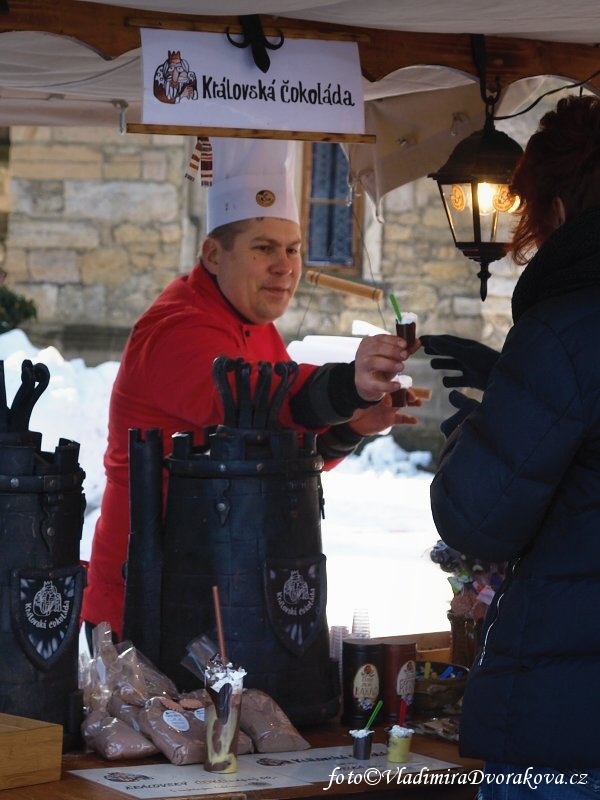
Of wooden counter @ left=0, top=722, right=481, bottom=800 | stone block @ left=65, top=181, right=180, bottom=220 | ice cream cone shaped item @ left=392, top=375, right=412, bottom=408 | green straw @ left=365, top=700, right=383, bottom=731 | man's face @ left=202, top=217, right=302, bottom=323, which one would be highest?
stone block @ left=65, top=181, right=180, bottom=220

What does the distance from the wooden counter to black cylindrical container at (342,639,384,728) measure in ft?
0.13

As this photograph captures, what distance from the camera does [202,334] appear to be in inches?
126

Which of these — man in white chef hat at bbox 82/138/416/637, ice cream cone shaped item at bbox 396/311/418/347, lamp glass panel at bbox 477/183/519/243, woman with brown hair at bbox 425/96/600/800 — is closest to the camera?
woman with brown hair at bbox 425/96/600/800

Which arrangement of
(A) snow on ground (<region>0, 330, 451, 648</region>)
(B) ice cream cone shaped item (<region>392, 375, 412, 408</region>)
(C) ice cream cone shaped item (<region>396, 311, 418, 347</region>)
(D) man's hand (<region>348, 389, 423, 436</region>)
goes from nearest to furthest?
1. (C) ice cream cone shaped item (<region>396, 311, 418, 347</region>)
2. (B) ice cream cone shaped item (<region>392, 375, 412, 408</region>)
3. (D) man's hand (<region>348, 389, 423, 436</region>)
4. (A) snow on ground (<region>0, 330, 451, 648</region>)

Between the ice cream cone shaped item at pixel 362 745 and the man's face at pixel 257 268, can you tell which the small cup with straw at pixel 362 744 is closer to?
the ice cream cone shaped item at pixel 362 745

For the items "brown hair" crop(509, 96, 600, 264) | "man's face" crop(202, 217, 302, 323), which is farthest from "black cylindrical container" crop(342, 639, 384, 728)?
"man's face" crop(202, 217, 302, 323)

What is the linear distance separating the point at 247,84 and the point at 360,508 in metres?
7.99

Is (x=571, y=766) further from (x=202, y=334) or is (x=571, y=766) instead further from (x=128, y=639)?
(x=202, y=334)

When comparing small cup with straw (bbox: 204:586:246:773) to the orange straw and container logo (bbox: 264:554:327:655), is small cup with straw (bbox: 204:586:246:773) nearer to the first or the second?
the orange straw

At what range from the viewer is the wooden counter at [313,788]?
210 centimetres

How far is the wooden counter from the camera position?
6.89 feet

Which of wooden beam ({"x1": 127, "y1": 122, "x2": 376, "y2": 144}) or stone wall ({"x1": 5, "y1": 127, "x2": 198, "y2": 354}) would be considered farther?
stone wall ({"x1": 5, "y1": 127, "x2": 198, "y2": 354})

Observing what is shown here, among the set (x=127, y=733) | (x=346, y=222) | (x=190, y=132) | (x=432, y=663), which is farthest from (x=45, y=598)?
(x=346, y=222)

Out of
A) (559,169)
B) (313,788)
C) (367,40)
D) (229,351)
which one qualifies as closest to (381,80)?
(367,40)
